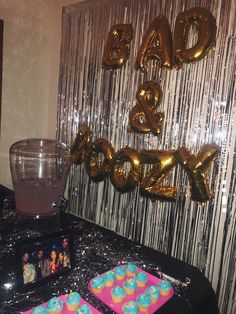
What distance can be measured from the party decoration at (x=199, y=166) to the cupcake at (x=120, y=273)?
0.41 metres

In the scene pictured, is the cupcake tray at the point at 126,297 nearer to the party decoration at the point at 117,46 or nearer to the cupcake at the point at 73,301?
the cupcake at the point at 73,301

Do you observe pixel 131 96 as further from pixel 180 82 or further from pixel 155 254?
pixel 155 254

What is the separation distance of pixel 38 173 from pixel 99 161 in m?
0.33

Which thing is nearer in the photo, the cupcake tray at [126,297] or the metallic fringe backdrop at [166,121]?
the cupcake tray at [126,297]

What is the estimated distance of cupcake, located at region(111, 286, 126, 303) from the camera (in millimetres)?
642

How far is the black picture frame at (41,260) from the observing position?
66 centimetres

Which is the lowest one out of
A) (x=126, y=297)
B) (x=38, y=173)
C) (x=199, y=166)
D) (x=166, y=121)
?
(x=126, y=297)

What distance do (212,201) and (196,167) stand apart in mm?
150

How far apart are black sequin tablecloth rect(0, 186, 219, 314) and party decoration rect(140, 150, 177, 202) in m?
0.24

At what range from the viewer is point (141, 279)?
28.1 inches

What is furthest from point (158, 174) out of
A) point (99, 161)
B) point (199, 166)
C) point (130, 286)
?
point (130, 286)

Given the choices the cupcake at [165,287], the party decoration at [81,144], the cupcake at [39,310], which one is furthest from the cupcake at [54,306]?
the party decoration at [81,144]

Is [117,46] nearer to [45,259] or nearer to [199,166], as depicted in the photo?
[199,166]

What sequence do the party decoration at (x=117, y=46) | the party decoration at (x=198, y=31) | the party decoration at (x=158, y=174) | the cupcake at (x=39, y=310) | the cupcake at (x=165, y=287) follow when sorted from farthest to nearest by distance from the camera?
the party decoration at (x=117, y=46)
the party decoration at (x=158, y=174)
the party decoration at (x=198, y=31)
the cupcake at (x=165, y=287)
the cupcake at (x=39, y=310)
